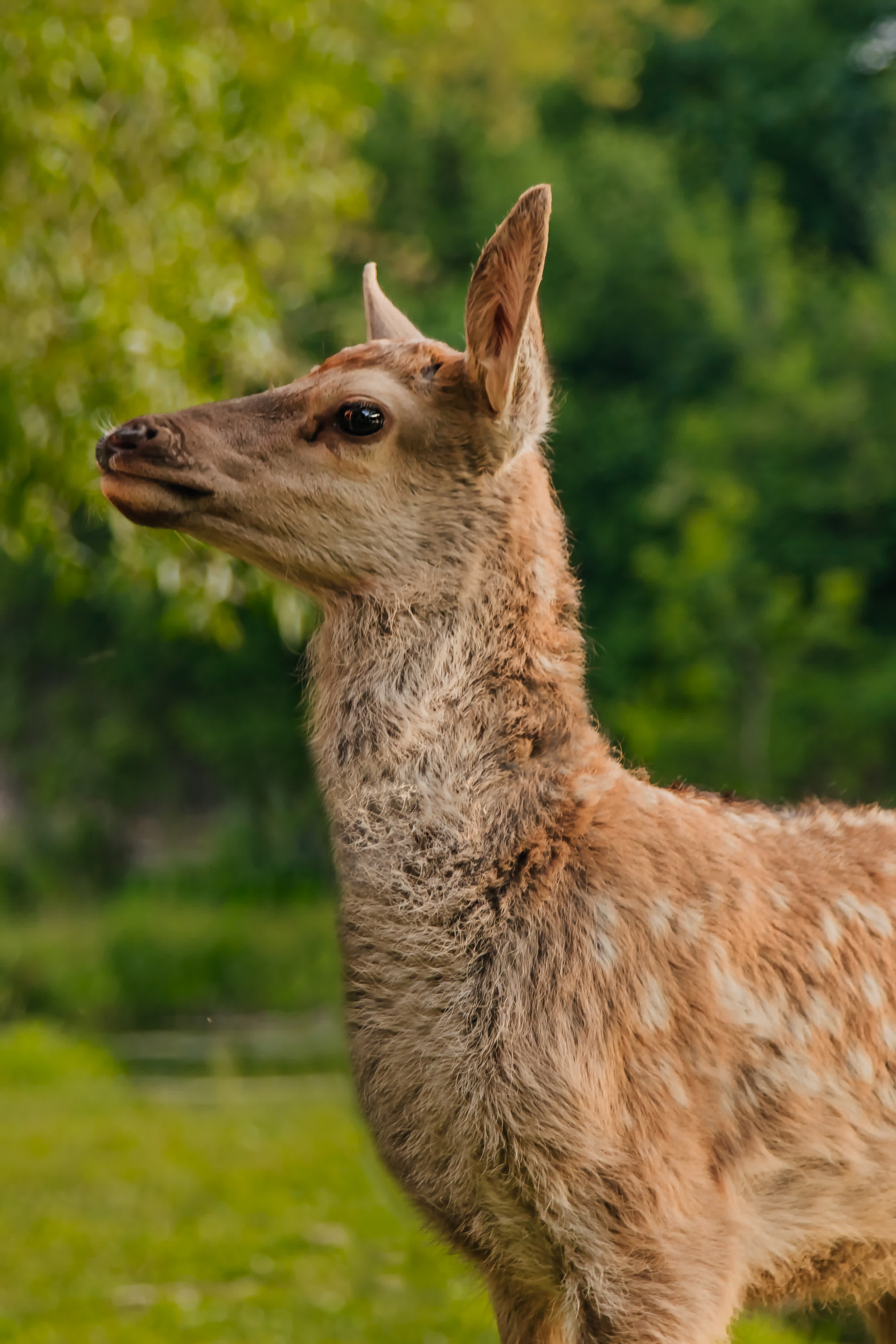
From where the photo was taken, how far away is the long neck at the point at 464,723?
2.68 m

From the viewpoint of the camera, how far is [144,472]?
8.93 ft

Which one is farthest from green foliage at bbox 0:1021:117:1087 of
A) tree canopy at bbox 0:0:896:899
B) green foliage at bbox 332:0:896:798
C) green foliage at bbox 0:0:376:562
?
green foliage at bbox 0:0:376:562

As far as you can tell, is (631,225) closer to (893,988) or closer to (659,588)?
(659,588)

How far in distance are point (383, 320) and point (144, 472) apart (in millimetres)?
772

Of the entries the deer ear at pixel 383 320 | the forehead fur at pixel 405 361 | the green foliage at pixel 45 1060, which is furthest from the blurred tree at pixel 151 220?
the green foliage at pixel 45 1060

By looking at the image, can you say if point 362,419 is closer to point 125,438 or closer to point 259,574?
point 125,438

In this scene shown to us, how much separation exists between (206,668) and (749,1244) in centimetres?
1711

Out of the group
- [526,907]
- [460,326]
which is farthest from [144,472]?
[460,326]

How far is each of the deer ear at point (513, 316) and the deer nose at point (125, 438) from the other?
1.91ft

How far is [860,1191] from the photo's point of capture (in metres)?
2.73

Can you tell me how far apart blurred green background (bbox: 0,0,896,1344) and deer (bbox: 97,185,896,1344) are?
62cm

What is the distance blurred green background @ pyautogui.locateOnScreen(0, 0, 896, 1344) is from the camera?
613cm

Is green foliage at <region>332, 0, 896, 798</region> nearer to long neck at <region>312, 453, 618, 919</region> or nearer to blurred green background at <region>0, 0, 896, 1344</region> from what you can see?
blurred green background at <region>0, 0, 896, 1344</region>

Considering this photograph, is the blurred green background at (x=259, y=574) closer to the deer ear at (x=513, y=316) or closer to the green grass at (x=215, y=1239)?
the green grass at (x=215, y=1239)
